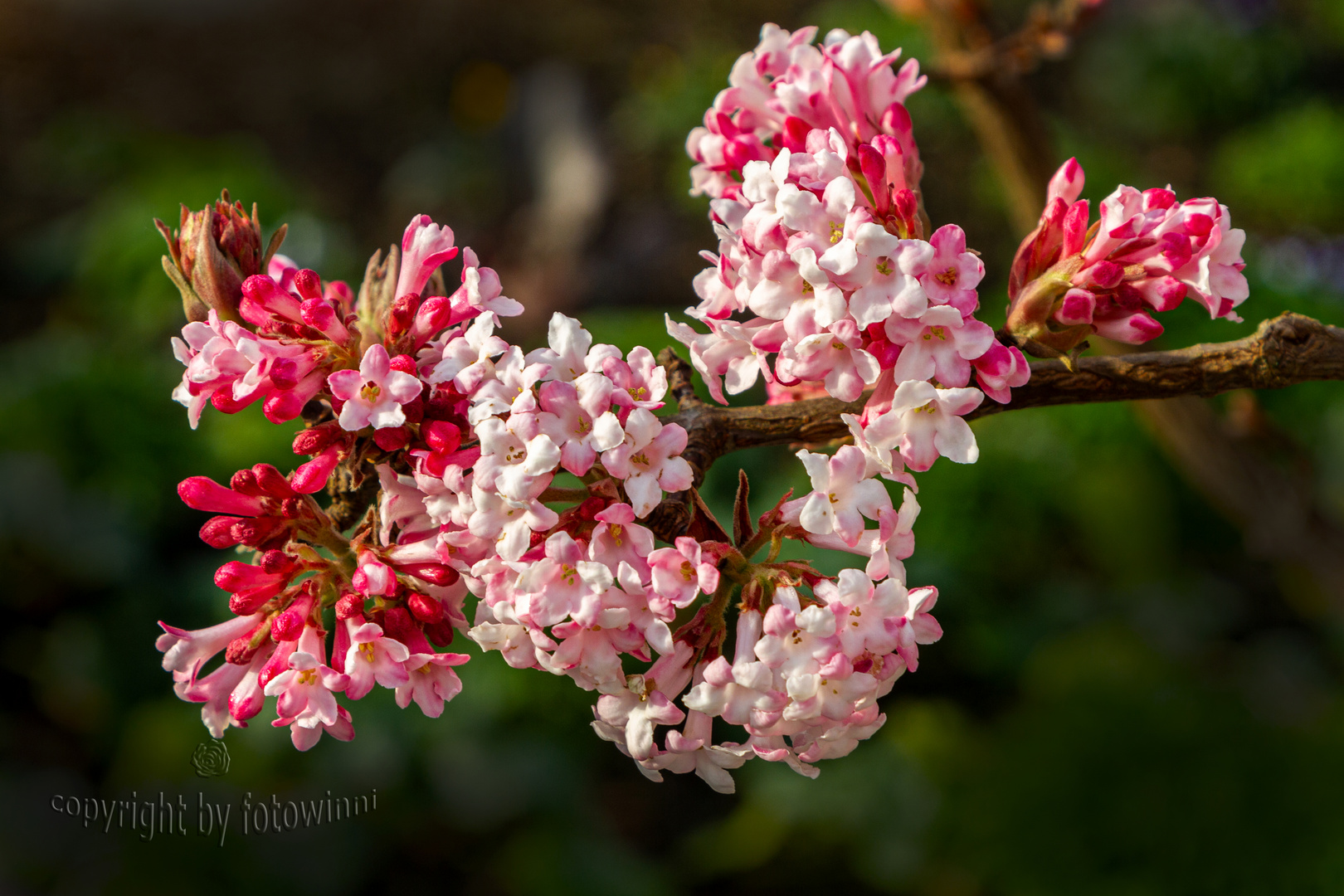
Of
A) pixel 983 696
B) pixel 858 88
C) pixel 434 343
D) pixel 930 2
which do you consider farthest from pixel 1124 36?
pixel 434 343

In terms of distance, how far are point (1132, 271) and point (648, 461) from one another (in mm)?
501

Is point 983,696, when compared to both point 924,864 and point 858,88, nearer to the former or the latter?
point 924,864

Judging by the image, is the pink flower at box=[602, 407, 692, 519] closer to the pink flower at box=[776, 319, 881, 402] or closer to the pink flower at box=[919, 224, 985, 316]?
the pink flower at box=[776, 319, 881, 402]

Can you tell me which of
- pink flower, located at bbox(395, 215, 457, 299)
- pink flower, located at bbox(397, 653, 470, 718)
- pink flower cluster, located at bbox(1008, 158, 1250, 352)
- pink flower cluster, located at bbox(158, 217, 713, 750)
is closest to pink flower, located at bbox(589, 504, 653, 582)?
pink flower cluster, located at bbox(158, 217, 713, 750)

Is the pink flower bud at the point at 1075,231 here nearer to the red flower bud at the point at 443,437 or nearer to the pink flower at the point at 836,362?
the pink flower at the point at 836,362

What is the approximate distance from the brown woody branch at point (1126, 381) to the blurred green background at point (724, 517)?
110 cm

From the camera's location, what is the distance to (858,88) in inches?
47.4

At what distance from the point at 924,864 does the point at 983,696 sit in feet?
2.98

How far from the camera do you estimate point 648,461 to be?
0.92 m

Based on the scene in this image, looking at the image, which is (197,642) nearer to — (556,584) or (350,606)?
(350,606)

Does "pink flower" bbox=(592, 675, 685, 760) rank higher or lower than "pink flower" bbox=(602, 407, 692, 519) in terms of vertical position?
lower

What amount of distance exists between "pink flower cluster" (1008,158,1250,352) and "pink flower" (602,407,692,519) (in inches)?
15.1

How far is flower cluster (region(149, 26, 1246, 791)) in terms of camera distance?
893mm

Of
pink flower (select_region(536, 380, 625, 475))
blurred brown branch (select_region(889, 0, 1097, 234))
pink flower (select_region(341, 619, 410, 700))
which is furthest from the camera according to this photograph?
blurred brown branch (select_region(889, 0, 1097, 234))
